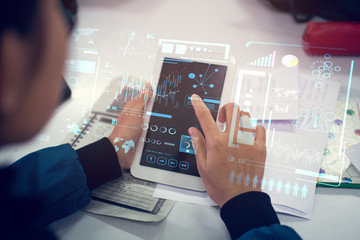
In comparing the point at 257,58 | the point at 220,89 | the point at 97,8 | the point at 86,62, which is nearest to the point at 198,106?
the point at 220,89

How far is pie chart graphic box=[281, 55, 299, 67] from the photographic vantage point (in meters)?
0.56

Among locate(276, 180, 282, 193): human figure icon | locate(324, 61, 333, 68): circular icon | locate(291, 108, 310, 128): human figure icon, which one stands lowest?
locate(276, 180, 282, 193): human figure icon

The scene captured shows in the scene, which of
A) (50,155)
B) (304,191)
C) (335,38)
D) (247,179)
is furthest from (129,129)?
(335,38)

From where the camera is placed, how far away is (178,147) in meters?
0.53

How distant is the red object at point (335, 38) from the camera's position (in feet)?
1.84

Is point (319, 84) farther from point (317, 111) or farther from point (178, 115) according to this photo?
point (178, 115)

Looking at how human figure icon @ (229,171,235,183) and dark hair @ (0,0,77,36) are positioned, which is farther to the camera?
human figure icon @ (229,171,235,183)

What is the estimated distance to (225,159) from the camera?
0.49m

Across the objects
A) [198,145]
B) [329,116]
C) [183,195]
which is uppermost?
[329,116]

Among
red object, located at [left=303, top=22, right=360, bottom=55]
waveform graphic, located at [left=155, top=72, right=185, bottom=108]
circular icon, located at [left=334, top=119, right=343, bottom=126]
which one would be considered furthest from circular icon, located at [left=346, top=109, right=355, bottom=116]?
waveform graphic, located at [left=155, top=72, right=185, bottom=108]

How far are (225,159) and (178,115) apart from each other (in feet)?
0.44

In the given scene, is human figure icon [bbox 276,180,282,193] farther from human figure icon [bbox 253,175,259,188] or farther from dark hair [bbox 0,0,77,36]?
dark hair [bbox 0,0,77,36]

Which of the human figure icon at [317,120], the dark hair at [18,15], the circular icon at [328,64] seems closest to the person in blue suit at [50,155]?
the dark hair at [18,15]

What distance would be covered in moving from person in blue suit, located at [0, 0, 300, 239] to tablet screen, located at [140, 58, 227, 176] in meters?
0.02
